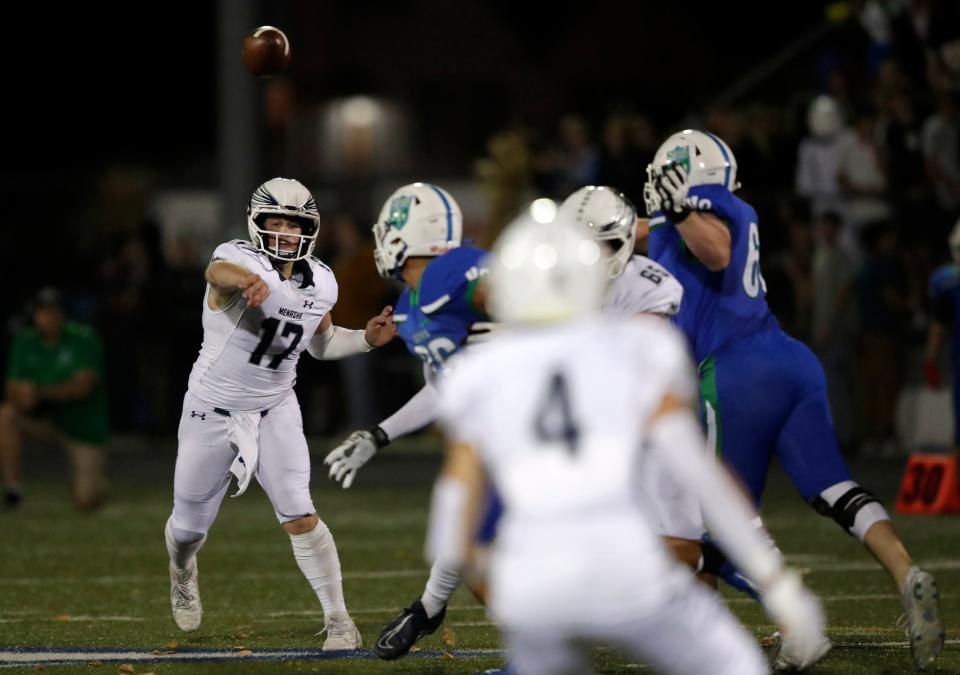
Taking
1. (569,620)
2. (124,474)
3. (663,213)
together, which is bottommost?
(124,474)

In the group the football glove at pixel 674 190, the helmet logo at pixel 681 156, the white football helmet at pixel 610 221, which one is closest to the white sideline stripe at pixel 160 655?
the white football helmet at pixel 610 221

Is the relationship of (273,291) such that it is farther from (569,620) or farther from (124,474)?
(124,474)

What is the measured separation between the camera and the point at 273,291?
22.6 feet

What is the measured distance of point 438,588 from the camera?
6066 mm

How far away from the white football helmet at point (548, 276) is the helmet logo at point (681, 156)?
2.43m

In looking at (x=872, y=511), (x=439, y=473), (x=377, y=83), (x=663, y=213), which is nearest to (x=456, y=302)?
(x=663, y=213)

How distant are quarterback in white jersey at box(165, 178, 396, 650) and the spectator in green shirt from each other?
5247 mm

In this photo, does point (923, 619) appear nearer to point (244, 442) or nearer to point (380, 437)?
point (380, 437)

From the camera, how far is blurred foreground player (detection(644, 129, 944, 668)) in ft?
20.5

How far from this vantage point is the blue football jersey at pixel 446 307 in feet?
19.5

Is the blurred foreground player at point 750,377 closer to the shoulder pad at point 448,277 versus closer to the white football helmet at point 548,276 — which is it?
the shoulder pad at point 448,277

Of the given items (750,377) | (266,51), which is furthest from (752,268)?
(266,51)

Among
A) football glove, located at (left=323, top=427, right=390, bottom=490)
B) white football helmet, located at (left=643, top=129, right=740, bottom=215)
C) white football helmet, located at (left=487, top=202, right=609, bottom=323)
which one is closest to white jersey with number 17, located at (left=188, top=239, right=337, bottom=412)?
football glove, located at (left=323, top=427, right=390, bottom=490)

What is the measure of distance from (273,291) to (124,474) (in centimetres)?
769
